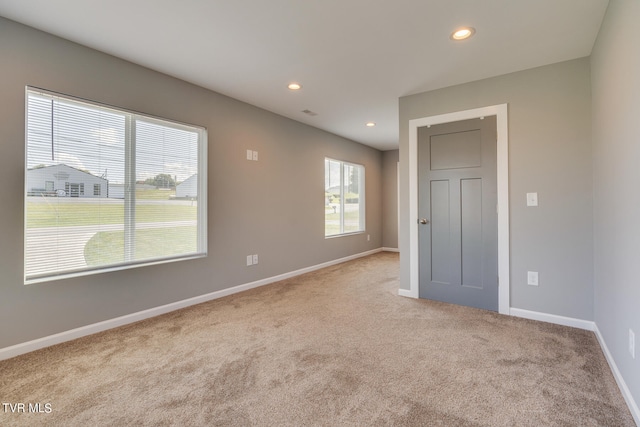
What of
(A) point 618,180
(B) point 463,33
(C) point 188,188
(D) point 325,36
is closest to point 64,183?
(C) point 188,188

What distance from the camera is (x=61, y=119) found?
8.13ft

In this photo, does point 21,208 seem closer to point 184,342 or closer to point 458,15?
point 184,342

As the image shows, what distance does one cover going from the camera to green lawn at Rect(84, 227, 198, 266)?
2674mm

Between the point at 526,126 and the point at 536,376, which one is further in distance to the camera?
the point at 526,126

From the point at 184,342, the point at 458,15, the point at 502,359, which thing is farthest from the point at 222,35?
the point at 502,359

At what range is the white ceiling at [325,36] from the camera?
206cm

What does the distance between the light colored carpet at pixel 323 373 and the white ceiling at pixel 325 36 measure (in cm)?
242

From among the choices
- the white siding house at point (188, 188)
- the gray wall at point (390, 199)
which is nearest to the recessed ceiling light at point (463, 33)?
the white siding house at point (188, 188)

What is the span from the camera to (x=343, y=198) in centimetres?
606

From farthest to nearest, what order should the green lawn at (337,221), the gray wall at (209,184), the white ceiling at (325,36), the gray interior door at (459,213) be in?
the green lawn at (337,221) < the gray interior door at (459,213) < the gray wall at (209,184) < the white ceiling at (325,36)

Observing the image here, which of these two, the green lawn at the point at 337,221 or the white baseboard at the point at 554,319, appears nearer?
the white baseboard at the point at 554,319

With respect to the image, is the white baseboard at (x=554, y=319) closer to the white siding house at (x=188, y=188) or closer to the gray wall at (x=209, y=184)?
the gray wall at (x=209, y=184)

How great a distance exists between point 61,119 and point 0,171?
59 centimetres

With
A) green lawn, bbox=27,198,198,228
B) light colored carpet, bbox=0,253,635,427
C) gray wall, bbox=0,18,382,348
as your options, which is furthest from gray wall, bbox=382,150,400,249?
green lawn, bbox=27,198,198,228
